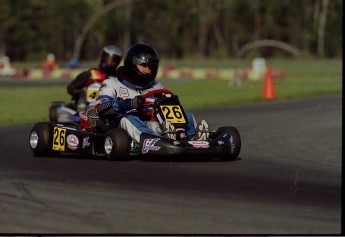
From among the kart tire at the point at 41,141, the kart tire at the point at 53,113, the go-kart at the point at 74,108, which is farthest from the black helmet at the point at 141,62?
the kart tire at the point at 53,113

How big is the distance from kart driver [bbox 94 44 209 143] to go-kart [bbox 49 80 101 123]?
13.1 feet

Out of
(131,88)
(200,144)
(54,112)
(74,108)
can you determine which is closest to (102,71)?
(74,108)

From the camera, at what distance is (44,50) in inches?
2675

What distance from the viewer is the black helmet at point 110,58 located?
53.1 ft

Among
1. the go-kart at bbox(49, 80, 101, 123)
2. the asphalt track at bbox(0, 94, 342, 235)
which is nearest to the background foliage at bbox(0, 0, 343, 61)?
the go-kart at bbox(49, 80, 101, 123)

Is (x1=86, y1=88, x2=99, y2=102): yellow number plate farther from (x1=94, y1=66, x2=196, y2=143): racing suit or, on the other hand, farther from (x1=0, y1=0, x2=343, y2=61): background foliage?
(x1=0, y1=0, x2=343, y2=61): background foliage

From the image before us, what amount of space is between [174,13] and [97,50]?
5.93 meters

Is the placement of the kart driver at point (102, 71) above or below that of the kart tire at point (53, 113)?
above

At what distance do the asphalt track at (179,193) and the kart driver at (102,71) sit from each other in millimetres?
3093

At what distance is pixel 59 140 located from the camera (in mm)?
11812

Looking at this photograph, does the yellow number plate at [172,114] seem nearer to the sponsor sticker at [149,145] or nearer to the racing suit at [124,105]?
the racing suit at [124,105]

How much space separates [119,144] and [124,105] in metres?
0.83

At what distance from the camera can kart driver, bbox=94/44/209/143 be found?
11.5 m

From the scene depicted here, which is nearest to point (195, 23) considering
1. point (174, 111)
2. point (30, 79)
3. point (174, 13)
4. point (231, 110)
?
point (174, 13)
